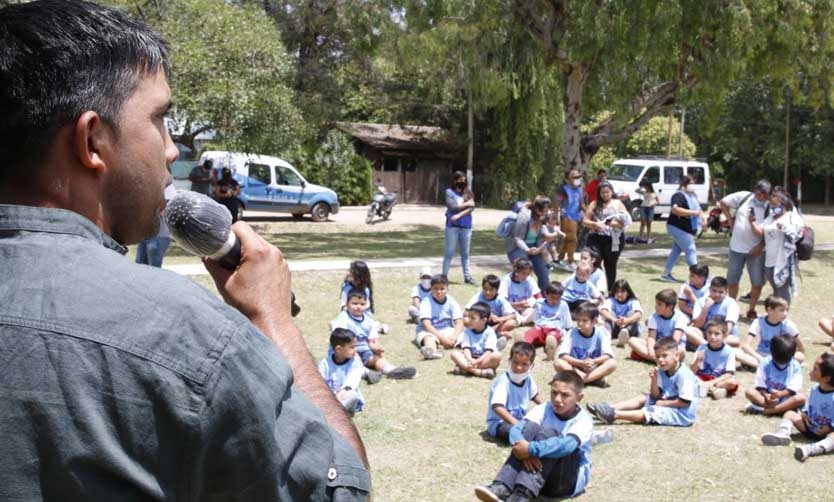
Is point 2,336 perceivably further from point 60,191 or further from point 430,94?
point 430,94

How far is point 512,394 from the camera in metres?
6.27

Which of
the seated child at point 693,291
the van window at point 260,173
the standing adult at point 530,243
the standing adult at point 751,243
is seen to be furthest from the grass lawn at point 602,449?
the van window at point 260,173

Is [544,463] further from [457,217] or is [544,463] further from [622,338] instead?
[457,217]

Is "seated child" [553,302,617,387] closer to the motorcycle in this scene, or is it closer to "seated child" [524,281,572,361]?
"seated child" [524,281,572,361]

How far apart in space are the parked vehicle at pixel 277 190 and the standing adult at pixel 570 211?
10.00 m

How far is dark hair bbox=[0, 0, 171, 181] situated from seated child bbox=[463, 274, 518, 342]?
8218 millimetres

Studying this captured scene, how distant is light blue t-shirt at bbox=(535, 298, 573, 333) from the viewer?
9.12m

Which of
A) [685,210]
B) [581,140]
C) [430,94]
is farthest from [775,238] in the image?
[430,94]

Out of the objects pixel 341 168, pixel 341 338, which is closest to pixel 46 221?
pixel 341 338

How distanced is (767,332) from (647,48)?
7.91 m

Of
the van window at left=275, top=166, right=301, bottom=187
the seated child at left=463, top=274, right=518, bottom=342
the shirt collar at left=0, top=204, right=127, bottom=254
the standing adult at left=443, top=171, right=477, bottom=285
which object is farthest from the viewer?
the van window at left=275, top=166, right=301, bottom=187

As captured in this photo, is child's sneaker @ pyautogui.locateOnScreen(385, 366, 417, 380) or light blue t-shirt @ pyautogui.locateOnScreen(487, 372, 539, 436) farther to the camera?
child's sneaker @ pyautogui.locateOnScreen(385, 366, 417, 380)

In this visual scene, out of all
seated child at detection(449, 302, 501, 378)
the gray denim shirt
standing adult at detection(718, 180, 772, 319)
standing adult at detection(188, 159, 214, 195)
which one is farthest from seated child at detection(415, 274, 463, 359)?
standing adult at detection(188, 159, 214, 195)

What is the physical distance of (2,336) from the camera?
1.00 meters
